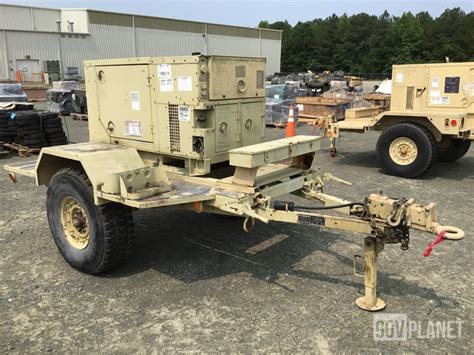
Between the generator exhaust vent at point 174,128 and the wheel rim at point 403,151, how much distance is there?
18.1 ft

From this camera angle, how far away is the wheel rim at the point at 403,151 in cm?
859

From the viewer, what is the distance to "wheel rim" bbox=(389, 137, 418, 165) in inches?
338

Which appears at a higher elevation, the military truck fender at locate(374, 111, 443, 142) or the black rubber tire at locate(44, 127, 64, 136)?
the military truck fender at locate(374, 111, 443, 142)

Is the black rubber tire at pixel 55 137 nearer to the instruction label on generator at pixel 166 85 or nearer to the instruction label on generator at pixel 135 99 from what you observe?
the instruction label on generator at pixel 135 99

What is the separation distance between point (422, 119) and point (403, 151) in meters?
0.67

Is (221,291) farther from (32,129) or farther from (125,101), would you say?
(32,129)

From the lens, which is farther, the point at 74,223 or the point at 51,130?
the point at 51,130

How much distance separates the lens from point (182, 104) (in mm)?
4348

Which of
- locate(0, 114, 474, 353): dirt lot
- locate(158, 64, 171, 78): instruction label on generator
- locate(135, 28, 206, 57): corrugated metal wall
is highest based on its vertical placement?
locate(135, 28, 206, 57): corrugated metal wall

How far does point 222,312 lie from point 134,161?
66.4 inches

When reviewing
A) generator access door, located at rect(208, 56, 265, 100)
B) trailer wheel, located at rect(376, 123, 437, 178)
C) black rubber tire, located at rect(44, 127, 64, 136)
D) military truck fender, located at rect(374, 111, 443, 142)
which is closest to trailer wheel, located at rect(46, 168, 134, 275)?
generator access door, located at rect(208, 56, 265, 100)

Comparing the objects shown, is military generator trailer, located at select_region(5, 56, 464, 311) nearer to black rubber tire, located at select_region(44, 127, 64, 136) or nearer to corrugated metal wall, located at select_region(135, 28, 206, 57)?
black rubber tire, located at select_region(44, 127, 64, 136)

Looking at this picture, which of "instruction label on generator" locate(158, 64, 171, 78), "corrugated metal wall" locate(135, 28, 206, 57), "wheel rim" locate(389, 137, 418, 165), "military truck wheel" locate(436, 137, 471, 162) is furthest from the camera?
"corrugated metal wall" locate(135, 28, 206, 57)

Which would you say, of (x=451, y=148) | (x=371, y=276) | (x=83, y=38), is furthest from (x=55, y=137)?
(x=83, y=38)
